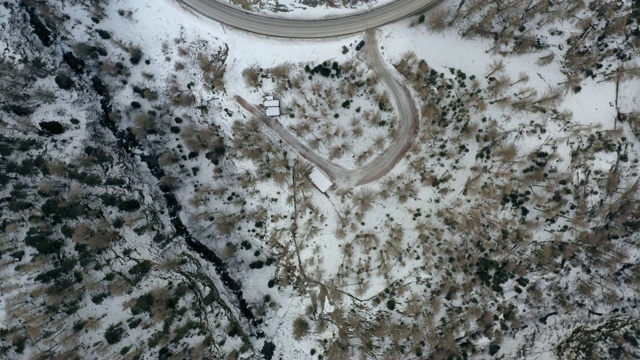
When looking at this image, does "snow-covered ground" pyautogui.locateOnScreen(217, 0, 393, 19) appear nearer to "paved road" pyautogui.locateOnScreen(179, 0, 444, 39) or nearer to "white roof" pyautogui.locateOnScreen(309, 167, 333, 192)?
"paved road" pyautogui.locateOnScreen(179, 0, 444, 39)

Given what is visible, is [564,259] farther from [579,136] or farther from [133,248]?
[133,248]

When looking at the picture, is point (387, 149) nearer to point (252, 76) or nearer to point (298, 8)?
point (252, 76)

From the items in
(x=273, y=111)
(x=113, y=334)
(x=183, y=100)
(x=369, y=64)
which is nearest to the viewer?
(x=113, y=334)

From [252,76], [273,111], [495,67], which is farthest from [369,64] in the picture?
[495,67]

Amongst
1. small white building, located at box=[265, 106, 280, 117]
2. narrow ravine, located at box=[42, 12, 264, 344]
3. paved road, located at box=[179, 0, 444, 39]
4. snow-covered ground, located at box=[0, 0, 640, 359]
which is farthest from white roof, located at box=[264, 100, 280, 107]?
narrow ravine, located at box=[42, 12, 264, 344]

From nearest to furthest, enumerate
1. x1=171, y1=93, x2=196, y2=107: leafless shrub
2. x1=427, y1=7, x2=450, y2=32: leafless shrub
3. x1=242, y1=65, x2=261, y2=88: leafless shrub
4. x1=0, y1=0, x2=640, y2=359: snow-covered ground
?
x1=0, y1=0, x2=640, y2=359: snow-covered ground < x1=427, y1=7, x2=450, y2=32: leafless shrub < x1=242, y1=65, x2=261, y2=88: leafless shrub < x1=171, y1=93, x2=196, y2=107: leafless shrub

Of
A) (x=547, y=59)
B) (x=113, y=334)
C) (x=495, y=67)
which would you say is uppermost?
(x=547, y=59)

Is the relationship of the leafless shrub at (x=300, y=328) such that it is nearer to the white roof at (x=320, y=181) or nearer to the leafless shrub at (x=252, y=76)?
the white roof at (x=320, y=181)
